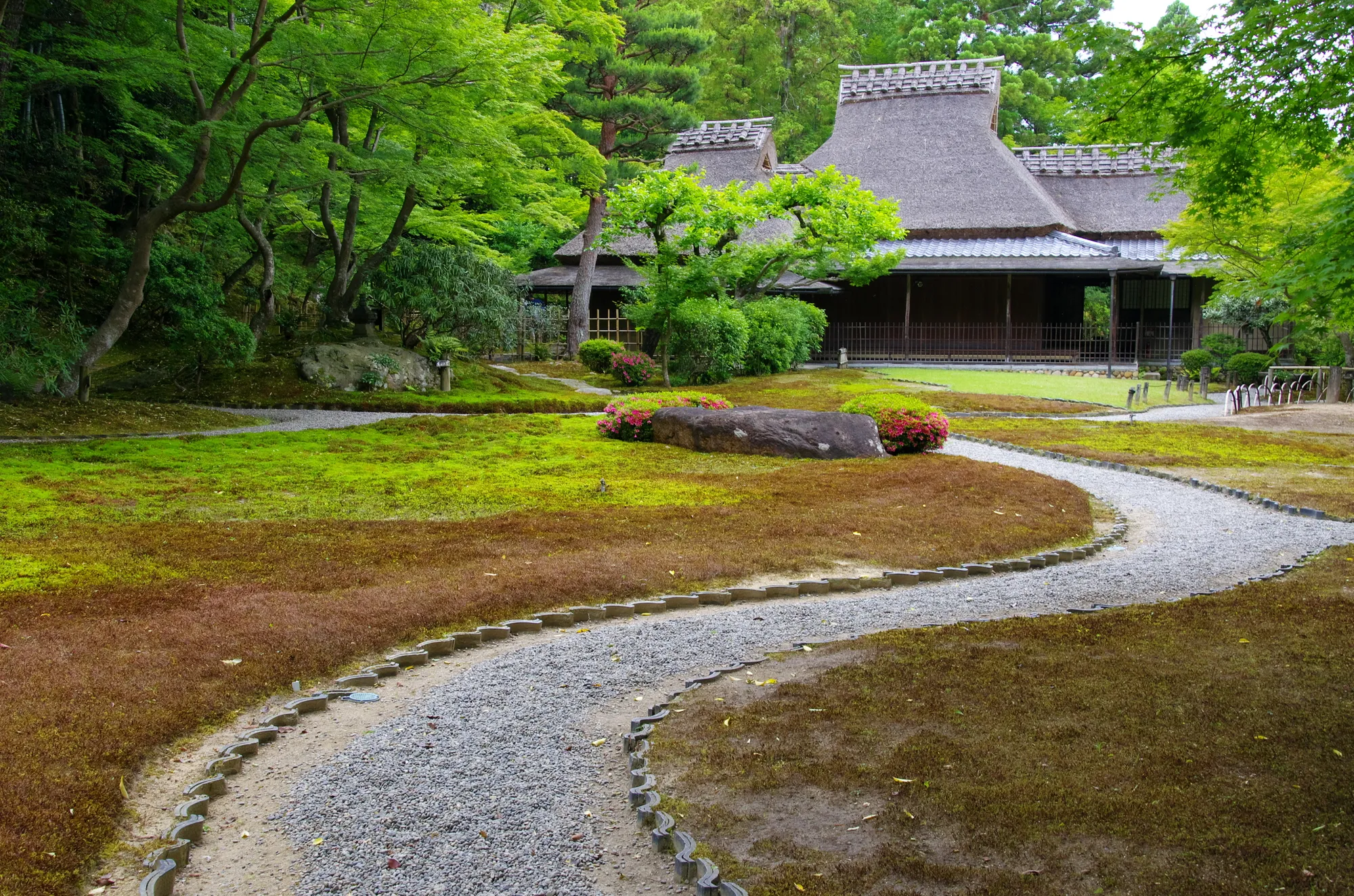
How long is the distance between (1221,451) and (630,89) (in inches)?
779

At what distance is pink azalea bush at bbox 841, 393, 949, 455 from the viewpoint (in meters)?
13.6

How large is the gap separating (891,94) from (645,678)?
34609mm

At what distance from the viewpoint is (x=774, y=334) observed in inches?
1018

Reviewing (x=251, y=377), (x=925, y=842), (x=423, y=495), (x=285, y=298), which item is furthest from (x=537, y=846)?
(x=285, y=298)

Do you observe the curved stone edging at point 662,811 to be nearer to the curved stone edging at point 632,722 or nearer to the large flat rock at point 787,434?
the curved stone edging at point 632,722

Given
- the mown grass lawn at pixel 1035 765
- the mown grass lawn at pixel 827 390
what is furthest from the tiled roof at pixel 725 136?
the mown grass lawn at pixel 1035 765

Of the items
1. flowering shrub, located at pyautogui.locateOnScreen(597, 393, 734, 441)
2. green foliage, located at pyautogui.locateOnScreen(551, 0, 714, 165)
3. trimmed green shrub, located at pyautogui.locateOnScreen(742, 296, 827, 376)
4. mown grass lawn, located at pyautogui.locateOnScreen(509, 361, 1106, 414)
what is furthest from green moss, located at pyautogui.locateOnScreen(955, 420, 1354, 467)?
green foliage, located at pyautogui.locateOnScreen(551, 0, 714, 165)

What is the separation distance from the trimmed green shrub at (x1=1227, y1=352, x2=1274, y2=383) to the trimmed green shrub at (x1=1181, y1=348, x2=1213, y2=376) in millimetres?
806

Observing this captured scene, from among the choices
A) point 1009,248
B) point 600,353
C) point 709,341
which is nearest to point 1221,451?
point 709,341

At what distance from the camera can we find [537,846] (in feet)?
11.8

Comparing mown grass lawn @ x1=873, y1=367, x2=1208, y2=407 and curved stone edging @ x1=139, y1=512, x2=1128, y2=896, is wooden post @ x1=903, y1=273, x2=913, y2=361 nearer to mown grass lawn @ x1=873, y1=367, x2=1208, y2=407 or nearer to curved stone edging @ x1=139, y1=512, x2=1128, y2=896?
mown grass lawn @ x1=873, y1=367, x2=1208, y2=407

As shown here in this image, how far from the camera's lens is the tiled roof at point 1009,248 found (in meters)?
28.7

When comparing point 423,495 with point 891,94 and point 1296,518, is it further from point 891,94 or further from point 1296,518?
point 891,94

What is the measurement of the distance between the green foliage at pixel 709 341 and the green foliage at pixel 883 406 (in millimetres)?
9425
